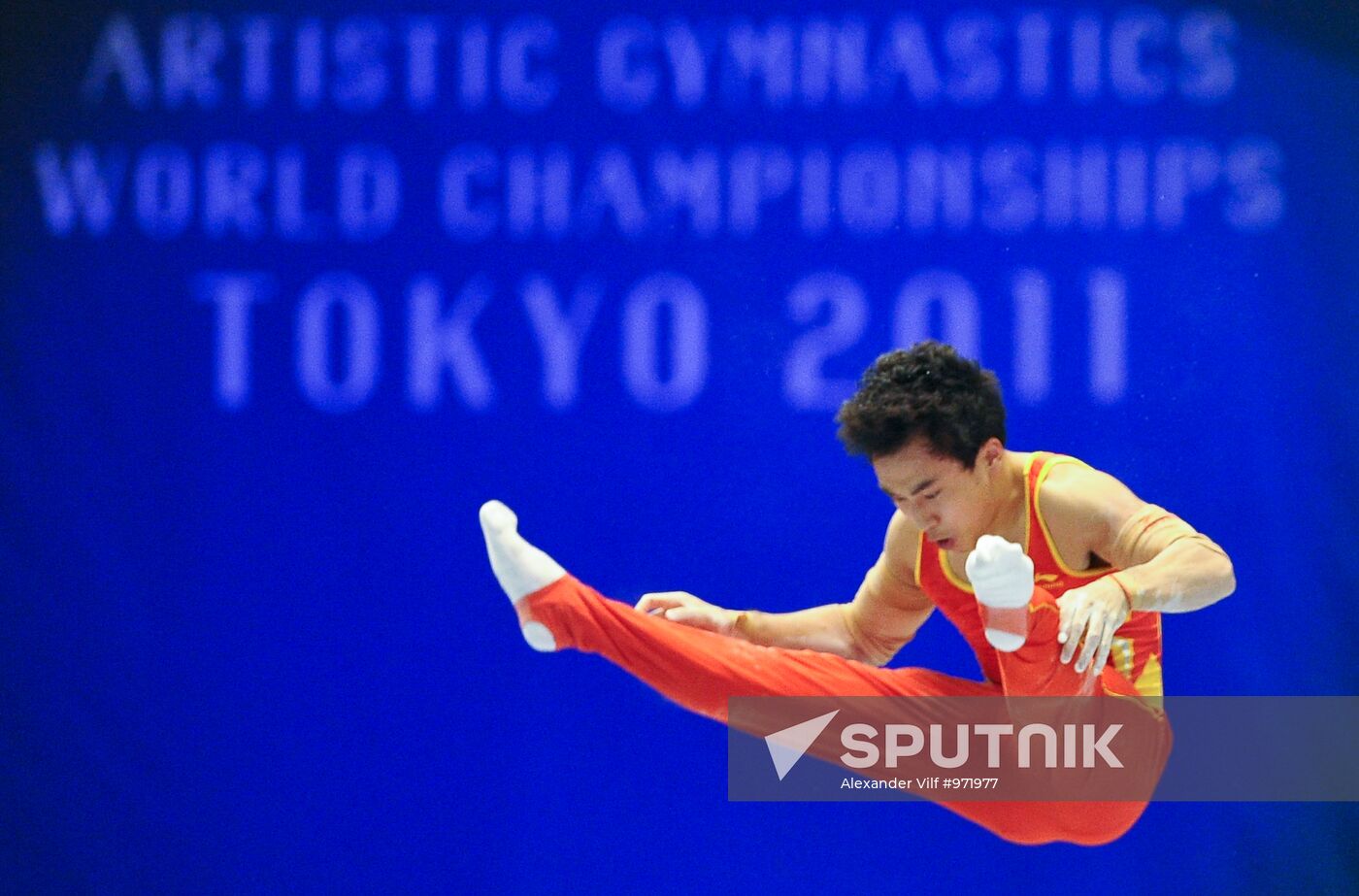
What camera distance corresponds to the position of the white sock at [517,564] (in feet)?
7.18

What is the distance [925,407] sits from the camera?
7.17ft

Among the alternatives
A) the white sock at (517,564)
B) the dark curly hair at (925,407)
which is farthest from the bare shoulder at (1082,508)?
the white sock at (517,564)

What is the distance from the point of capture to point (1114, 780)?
2.21 m

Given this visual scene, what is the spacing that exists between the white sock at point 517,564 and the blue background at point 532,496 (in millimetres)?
875

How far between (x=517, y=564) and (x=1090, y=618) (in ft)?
2.75

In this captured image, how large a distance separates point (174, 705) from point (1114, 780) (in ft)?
6.56

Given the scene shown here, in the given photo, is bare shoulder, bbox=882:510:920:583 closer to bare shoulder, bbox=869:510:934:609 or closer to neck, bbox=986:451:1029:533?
bare shoulder, bbox=869:510:934:609

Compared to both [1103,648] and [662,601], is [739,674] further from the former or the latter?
[1103,648]

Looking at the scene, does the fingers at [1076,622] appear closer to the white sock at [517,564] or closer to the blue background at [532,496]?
the white sock at [517,564]

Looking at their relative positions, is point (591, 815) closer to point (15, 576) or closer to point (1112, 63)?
point (15, 576)

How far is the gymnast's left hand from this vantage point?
1.91 meters

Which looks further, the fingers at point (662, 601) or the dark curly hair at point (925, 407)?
the fingers at point (662, 601)

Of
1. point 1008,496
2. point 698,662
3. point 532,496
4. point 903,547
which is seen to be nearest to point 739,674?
point 698,662

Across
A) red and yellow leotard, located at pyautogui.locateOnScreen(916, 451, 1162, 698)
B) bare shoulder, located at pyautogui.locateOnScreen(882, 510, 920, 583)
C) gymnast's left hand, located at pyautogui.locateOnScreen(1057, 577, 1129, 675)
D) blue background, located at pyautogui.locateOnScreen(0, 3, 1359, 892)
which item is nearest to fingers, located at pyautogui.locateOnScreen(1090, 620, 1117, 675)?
gymnast's left hand, located at pyautogui.locateOnScreen(1057, 577, 1129, 675)
